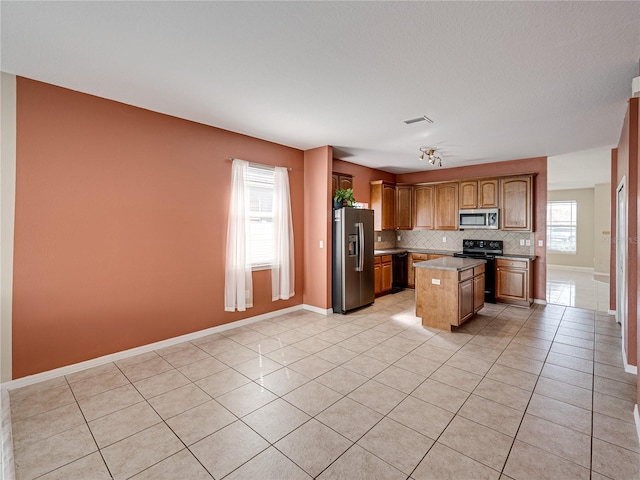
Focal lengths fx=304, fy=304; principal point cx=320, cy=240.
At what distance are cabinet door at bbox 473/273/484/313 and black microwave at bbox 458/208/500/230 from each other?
5.14 ft

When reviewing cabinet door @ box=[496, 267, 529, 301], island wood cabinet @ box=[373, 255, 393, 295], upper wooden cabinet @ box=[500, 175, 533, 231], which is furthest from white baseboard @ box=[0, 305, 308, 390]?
upper wooden cabinet @ box=[500, 175, 533, 231]

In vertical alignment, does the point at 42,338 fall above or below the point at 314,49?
below

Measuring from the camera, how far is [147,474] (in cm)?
183

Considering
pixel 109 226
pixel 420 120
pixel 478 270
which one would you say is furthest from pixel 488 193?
pixel 109 226

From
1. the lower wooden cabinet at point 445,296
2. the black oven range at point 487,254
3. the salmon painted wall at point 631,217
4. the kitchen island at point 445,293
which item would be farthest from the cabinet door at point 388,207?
the salmon painted wall at point 631,217

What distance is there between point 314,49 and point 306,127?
179 centimetres

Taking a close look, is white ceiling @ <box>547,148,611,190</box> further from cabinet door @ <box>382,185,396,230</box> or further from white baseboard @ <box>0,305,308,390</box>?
white baseboard @ <box>0,305,308,390</box>

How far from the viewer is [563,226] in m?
9.94

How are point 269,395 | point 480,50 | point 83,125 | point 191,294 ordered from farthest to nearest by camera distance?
point 191,294
point 83,125
point 269,395
point 480,50

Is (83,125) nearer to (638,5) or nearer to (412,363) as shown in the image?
(412,363)

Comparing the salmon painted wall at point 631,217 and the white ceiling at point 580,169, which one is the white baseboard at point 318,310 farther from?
the white ceiling at point 580,169

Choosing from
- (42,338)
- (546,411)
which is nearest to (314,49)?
(546,411)

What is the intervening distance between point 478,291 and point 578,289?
4083 mm

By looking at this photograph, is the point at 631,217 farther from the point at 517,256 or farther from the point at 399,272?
the point at 399,272
